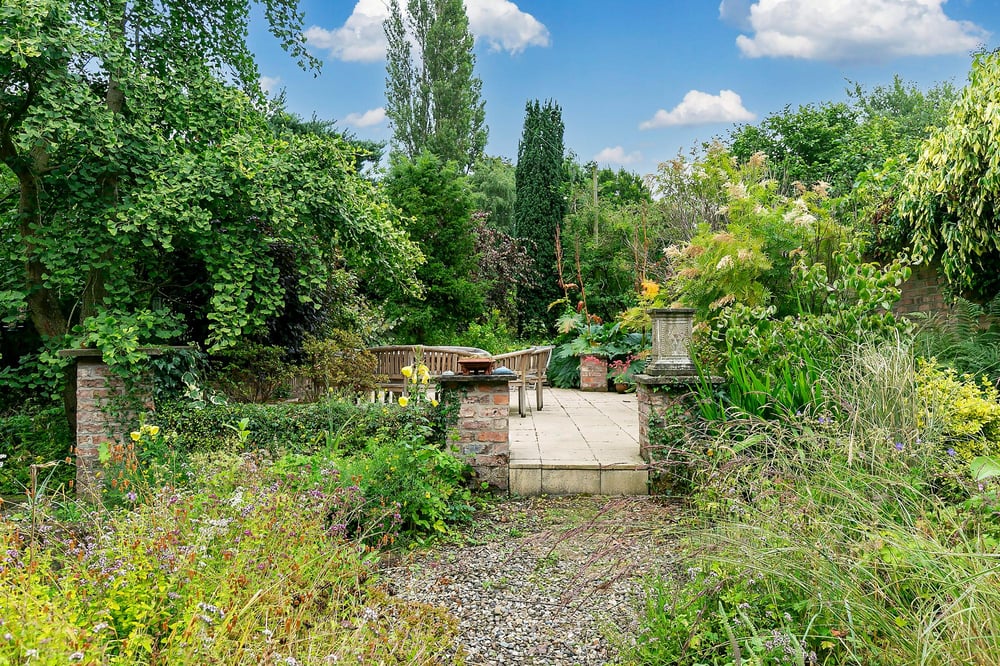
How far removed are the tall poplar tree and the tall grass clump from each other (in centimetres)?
1223

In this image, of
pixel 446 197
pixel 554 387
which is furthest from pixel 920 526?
pixel 446 197

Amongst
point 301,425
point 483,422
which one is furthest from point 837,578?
point 301,425

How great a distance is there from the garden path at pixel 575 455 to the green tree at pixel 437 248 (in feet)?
13.7

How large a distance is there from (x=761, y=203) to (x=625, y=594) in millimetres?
5418

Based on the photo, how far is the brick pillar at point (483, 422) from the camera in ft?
13.4

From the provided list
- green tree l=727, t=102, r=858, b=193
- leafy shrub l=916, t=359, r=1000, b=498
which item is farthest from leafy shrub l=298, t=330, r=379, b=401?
green tree l=727, t=102, r=858, b=193

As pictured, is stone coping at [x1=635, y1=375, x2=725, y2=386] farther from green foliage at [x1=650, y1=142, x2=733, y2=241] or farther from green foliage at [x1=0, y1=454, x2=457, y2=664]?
green foliage at [x1=650, y1=142, x2=733, y2=241]

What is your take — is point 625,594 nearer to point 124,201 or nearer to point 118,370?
point 118,370

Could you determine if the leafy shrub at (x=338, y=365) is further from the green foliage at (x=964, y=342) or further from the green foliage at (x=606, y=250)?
the green foliage at (x=606, y=250)

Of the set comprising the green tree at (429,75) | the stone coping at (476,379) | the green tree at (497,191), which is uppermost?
the green tree at (429,75)

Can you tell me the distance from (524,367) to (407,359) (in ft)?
4.50

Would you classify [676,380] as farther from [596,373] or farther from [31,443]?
[31,443]

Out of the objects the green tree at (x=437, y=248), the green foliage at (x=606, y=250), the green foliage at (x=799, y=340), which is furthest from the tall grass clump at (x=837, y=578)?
the green foliage at (x=606, y=250)

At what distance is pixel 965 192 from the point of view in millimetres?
4902
